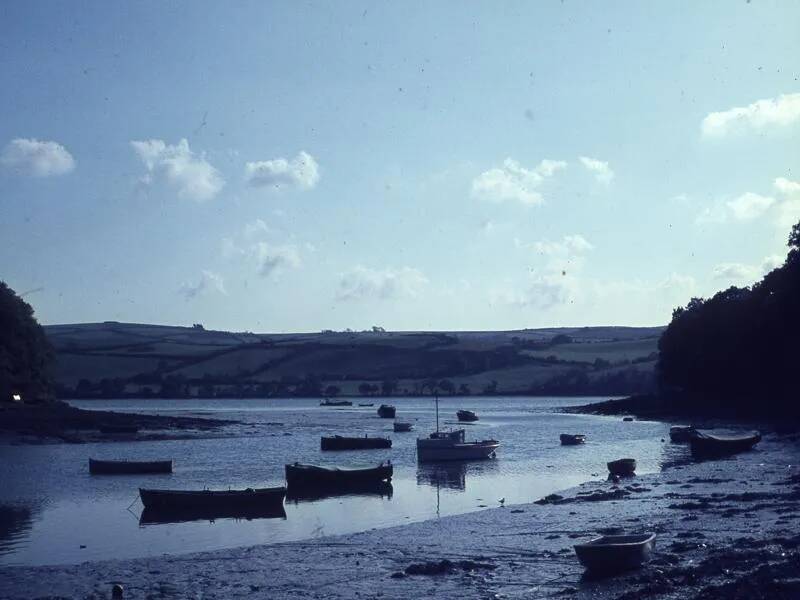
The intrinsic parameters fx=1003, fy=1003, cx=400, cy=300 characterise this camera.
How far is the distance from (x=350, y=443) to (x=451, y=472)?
18.2 metres

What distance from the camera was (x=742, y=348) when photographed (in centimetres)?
9612

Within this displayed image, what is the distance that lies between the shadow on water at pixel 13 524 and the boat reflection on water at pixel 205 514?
3.89 meters

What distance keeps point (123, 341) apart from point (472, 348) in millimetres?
69135

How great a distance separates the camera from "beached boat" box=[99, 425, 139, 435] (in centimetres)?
8271

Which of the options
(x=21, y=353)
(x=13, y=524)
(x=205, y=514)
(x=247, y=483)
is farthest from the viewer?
(x=21, y=353)

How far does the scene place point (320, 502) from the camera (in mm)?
40969

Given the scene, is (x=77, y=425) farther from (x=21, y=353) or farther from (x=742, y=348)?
(x=742, y=348)

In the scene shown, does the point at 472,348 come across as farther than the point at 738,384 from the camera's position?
Yes

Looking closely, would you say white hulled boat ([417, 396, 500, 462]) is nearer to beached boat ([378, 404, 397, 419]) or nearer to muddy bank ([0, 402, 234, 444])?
muddy bank ([0, 402, 234, 444])

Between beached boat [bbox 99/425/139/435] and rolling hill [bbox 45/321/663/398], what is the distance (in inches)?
3309

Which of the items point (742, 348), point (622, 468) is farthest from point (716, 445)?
point (742, 348)

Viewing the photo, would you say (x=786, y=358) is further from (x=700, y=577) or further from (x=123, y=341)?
(x=123, y=341)

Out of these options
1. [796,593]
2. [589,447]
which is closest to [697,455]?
[589,447]

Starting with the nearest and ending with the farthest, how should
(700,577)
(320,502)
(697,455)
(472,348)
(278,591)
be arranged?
1. (700,577)
2. (278,591)
3. (320,502)
4. (697,455)
5. (472,348)
